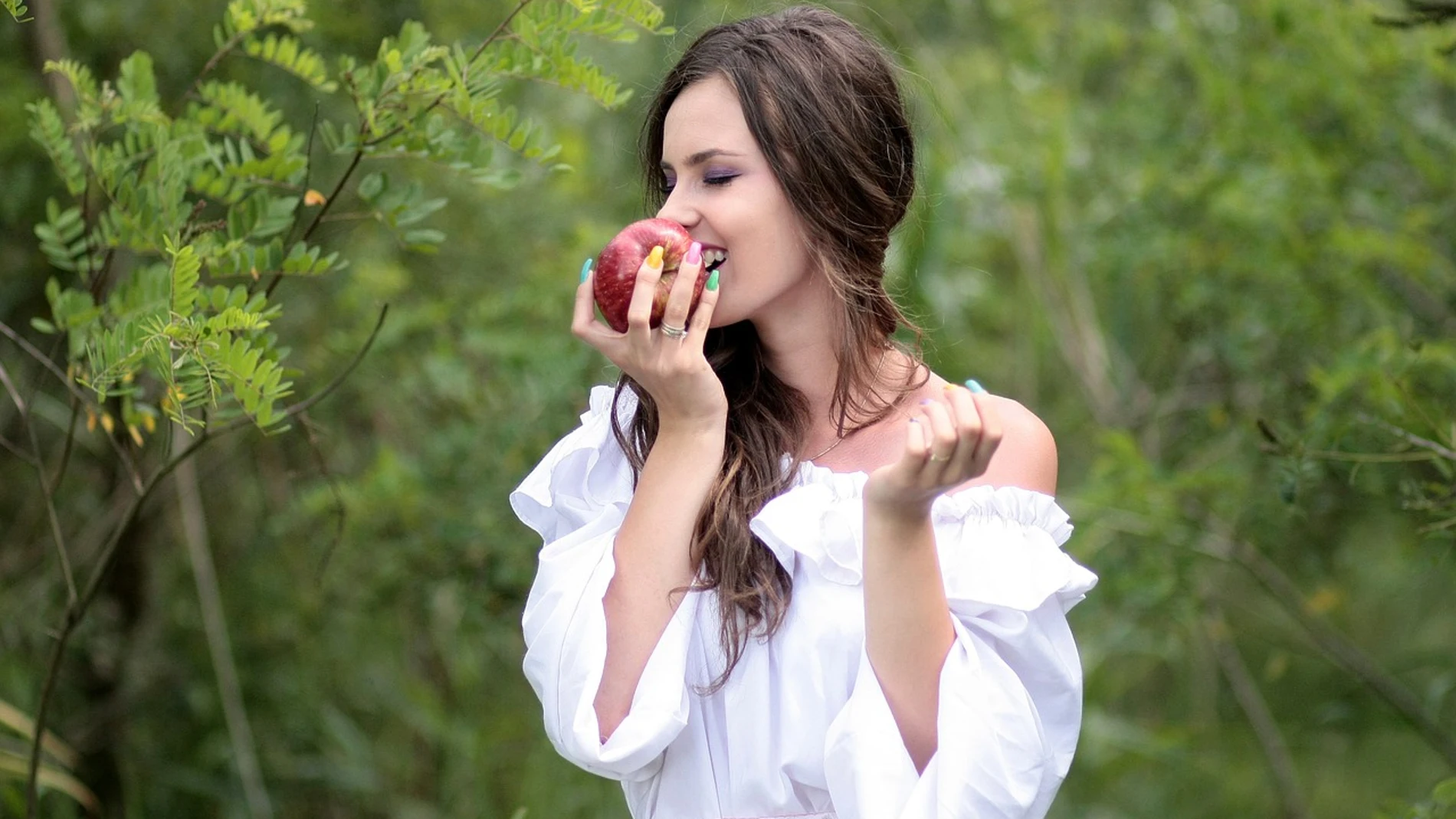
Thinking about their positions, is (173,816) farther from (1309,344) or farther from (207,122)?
(1309,344)

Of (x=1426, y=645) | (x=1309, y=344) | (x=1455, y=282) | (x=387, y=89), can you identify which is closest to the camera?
(x=387, y=89)

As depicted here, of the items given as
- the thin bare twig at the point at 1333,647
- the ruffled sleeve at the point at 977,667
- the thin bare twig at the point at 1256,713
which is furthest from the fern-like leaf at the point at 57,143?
the thin bare twig at the point at 1256,713

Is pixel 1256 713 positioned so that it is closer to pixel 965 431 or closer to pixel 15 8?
pixel 965 431

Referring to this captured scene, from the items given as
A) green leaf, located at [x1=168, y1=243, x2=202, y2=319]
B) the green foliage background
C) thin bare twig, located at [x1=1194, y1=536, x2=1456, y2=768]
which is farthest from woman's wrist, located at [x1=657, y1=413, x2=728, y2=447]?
thin bare twig, located at [x1=1194, y1=536, x2=1456, y2=768]

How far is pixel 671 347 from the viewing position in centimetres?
155

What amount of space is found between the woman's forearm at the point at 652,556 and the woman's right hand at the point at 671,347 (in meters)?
0.02

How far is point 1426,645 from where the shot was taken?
4871 mm

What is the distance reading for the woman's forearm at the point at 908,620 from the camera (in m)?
1.38

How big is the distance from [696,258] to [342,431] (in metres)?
2.37

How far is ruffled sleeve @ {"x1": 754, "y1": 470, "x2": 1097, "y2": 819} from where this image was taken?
4.75 feet

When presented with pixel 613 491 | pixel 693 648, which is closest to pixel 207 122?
pixel 613 491

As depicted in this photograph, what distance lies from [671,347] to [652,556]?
0.24 m

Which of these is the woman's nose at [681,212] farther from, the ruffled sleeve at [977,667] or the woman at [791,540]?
the ruffled sleeve at [977,667]

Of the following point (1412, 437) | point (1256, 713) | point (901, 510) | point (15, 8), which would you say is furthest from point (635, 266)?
point (1256, 713)
